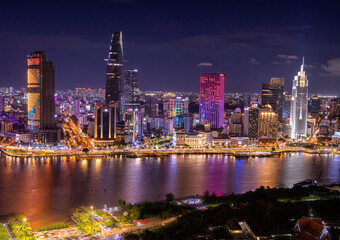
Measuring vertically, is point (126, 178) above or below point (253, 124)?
below

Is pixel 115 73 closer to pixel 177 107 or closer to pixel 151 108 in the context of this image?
pixel 151 108

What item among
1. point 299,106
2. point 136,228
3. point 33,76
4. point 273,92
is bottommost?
point 136,228

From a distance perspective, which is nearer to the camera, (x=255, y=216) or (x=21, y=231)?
(x=21, y=231)

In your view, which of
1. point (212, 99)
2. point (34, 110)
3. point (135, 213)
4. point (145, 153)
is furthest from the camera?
point (212, 99)

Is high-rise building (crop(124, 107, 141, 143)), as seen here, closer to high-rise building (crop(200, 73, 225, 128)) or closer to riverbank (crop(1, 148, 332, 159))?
riverbank (crop(1, 148, 332, 159))

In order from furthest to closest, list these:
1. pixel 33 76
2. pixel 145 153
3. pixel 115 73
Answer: pixel 115 73, pixel 33 76, pixel 145 153

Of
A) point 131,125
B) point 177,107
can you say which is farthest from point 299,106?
point 131,125

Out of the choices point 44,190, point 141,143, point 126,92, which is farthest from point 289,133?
point 44,190
